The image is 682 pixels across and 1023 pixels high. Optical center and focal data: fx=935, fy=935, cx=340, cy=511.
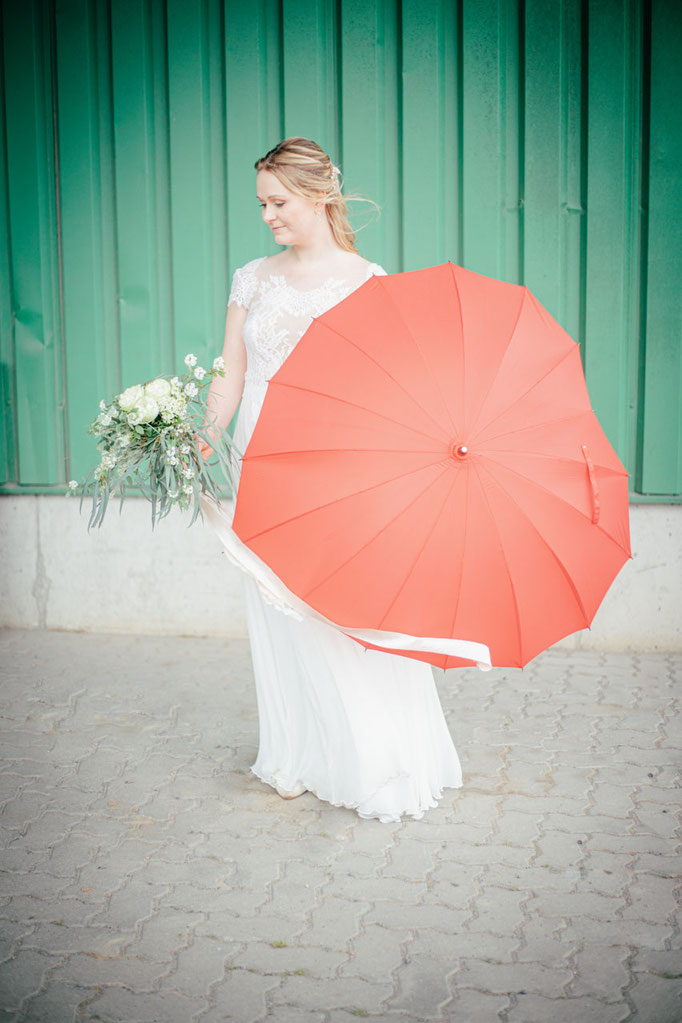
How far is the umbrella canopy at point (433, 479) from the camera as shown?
270 centimetres

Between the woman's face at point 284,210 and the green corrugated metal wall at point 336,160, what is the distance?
221 cm

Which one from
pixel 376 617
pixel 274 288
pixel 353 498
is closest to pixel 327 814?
pixel 376 617

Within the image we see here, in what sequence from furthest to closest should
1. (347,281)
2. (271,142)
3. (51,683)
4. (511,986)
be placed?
(271,142), (51,683), (347,281), (511,986)

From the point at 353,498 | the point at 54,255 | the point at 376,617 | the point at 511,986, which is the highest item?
the point at 54,255

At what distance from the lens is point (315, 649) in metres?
3.38

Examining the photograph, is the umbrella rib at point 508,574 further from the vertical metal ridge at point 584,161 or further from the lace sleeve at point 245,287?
the vertical metal ridge at point 584,161

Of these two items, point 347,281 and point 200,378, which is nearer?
point 200,378

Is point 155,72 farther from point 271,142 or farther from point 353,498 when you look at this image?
point 353,498

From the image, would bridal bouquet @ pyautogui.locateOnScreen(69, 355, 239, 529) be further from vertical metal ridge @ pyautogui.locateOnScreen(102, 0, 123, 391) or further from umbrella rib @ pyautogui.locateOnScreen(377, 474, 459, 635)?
vertical metal ridge @ pyautogui.locateOnScreen(102, 0, 123, 391)

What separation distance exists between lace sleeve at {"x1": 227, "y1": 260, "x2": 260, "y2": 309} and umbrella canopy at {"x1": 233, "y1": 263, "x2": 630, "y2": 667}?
2.49ft

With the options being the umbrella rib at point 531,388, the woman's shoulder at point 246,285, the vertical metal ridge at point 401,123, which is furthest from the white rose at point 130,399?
the vertical metal ridge at point 401,123

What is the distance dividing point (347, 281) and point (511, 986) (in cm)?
233

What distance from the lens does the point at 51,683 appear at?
508 centimetres

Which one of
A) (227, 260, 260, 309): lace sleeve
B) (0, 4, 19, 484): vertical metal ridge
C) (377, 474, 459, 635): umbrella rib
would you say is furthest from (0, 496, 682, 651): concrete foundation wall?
(377, 474, 459, 635): umbrella rib
